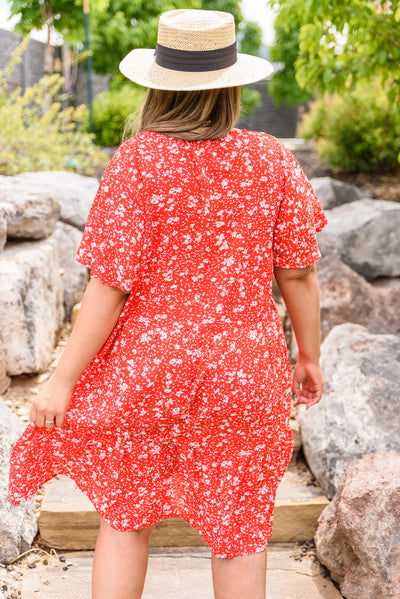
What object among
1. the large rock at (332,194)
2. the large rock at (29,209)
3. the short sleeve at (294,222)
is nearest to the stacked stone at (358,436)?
the short sleeve at (294,222)

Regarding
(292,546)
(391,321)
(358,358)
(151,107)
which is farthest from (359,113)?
(151,107)

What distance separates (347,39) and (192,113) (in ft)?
11.1

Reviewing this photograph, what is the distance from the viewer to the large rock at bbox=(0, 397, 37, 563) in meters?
2.21

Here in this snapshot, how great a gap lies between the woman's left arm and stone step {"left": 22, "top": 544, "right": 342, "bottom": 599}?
1000mm

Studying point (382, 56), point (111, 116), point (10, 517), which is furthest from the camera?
point (111, 116)

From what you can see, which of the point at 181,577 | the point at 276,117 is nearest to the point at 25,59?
the point at 181,577

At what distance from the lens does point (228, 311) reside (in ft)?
4.82

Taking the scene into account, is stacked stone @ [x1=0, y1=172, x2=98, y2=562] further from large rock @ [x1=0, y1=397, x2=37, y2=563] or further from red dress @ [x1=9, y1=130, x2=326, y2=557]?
red dress @ [x1=9, y1=130, x2=326, y2=557]

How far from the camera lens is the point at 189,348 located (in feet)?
4.73

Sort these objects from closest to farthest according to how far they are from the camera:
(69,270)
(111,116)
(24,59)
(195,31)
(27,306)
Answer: (195,31), (27,306), (69,270), (111,116), (24,59)

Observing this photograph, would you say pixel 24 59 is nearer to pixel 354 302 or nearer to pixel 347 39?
pixel 347 39

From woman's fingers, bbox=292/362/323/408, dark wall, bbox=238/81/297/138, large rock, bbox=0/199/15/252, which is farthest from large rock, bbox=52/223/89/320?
dark wall, bbox=238/81/297/138

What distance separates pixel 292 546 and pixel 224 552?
41.1 inches

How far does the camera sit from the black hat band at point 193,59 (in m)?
1.39
